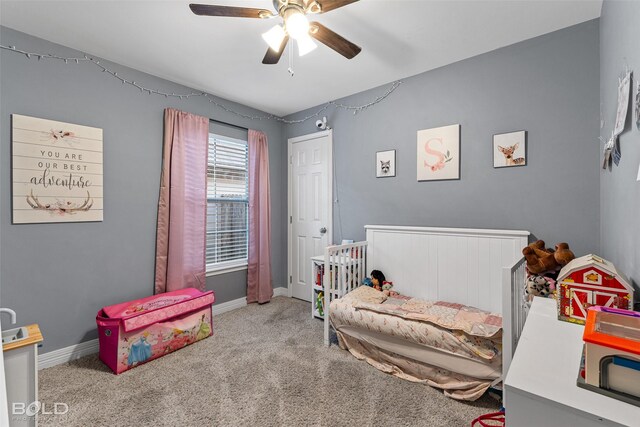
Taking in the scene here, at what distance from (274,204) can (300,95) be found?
140 centimetres

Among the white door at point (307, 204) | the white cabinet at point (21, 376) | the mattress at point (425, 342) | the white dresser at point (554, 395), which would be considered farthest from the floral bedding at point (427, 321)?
the white cabinet at point (21, 376)

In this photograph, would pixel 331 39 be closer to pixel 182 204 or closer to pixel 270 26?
pixel 270 26

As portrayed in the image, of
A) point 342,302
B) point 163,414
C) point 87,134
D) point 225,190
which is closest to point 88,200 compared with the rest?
point 87,134

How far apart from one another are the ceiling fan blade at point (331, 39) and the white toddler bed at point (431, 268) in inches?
58.2

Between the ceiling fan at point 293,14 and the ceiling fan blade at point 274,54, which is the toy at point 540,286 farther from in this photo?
the ceiling fan blade at point 274,54

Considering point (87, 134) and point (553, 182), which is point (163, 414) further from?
point (553, 182)

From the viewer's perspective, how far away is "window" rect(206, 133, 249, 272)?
10.7ft

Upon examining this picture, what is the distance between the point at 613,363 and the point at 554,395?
5.7 inches

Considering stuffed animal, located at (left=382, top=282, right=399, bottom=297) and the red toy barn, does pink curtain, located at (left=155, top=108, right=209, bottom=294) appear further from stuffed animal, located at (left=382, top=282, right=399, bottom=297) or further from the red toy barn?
the red toy barn

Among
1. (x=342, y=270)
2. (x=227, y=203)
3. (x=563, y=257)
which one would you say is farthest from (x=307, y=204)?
(x=563, y=257)

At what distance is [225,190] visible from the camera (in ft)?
11.1

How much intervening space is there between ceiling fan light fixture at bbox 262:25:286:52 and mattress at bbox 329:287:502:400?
6.26ft

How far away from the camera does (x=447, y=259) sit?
2533mm

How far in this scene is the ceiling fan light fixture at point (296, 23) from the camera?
1548mm
